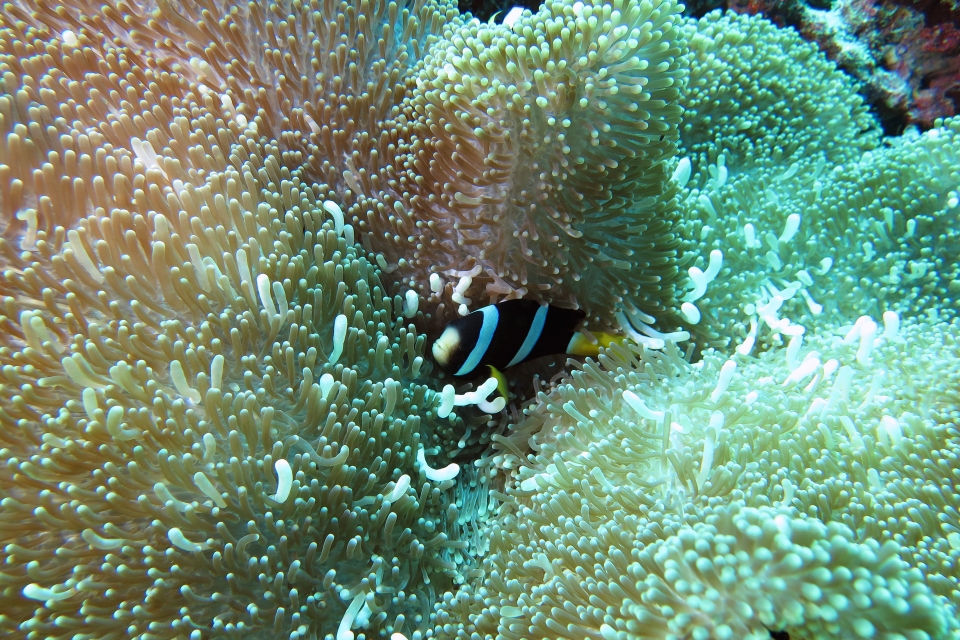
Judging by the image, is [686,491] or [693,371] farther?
[693,371]

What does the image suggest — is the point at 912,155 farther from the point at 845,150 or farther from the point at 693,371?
the point at 693,371

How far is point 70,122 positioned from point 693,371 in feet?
4.64

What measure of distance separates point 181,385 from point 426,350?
61 centimetres

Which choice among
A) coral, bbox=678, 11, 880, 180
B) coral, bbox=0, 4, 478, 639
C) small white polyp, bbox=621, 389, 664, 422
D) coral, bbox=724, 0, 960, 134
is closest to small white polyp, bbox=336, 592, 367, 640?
coral, bbox=0, 4, 478, 639

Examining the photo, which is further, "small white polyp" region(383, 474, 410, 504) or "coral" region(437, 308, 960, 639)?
"small white polyp" region(383, 474, 410, 504)

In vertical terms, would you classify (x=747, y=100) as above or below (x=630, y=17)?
below

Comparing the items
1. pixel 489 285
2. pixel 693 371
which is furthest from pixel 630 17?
pixel 693 371

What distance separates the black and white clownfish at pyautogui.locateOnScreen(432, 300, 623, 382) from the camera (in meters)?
1.26

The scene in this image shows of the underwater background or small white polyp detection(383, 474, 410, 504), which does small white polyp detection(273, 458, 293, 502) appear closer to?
the underwater background

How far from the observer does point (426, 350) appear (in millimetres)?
1395

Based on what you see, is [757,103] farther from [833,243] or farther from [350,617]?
[350,617]

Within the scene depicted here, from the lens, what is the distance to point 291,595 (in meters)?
0.93

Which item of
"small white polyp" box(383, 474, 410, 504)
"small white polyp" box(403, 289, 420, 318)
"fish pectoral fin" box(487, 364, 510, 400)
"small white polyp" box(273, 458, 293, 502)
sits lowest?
"small white polyp" box(383, 474, 410, 504)

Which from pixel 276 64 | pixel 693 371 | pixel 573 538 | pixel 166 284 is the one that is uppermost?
pixel 276 64
